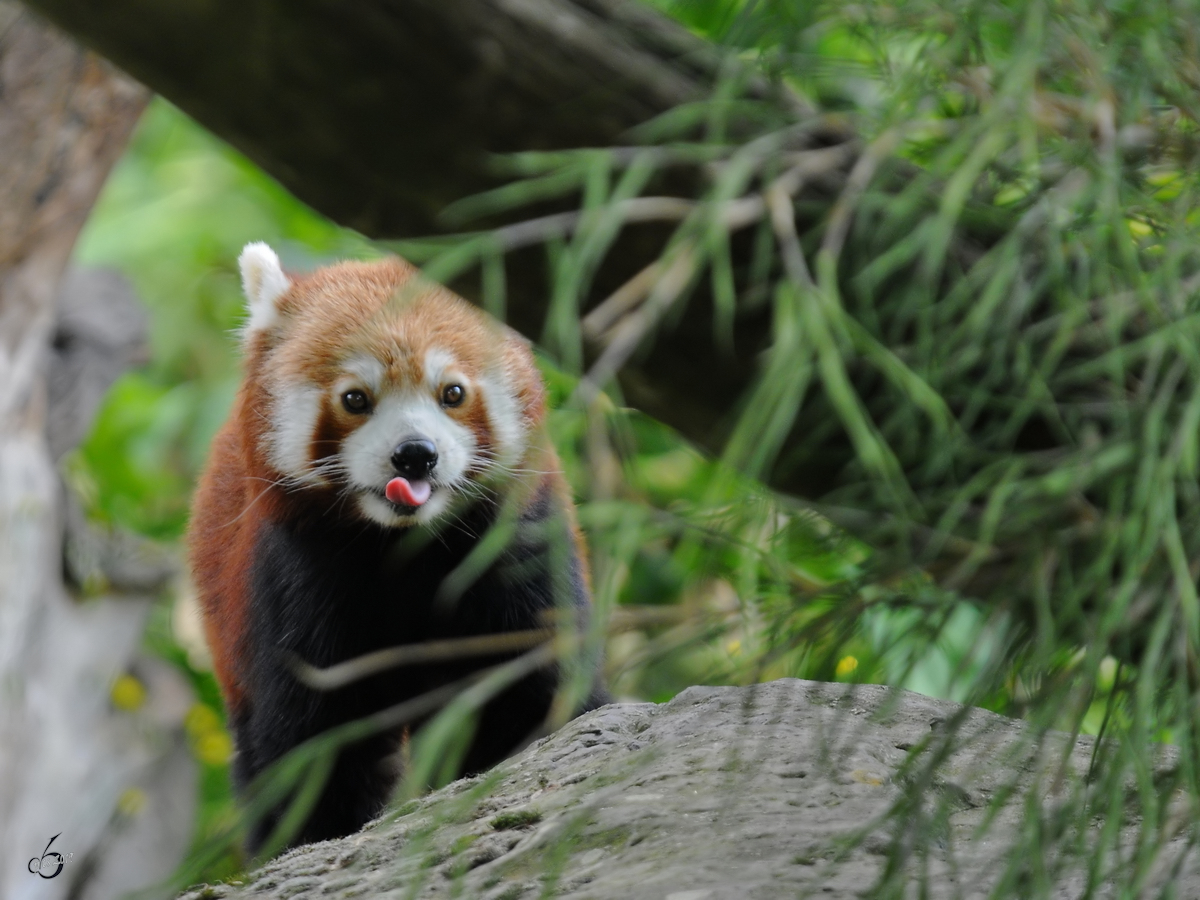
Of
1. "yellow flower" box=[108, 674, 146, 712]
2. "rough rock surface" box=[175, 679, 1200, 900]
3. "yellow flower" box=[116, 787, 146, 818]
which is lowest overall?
"yellow flower" box=[116, 787, 146, 818]

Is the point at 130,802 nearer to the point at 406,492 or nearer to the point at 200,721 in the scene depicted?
the point at 200,721

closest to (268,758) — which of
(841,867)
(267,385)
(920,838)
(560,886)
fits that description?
(267,385)

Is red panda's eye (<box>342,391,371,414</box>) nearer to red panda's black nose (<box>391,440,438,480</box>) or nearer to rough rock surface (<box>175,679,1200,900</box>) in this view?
red panda's black nose (<box>391,440,438,480</box>)

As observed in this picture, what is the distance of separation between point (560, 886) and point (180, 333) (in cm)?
279

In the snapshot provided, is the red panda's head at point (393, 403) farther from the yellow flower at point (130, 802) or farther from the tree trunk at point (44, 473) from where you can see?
the yellow flower at point (130, 802)

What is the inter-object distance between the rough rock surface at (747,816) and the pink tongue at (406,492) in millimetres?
290

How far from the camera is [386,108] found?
0.94 m

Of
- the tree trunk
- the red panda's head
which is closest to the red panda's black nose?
the red panda's head

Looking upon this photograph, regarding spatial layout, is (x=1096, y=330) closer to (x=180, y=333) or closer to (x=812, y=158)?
(x=812, y=158)

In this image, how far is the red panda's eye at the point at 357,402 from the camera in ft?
4.31

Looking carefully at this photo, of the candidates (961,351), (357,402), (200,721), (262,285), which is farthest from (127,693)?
(961,351)

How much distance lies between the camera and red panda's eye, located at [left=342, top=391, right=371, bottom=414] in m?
1.31

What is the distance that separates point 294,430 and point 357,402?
85mm

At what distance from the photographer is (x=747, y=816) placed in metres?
0.81
